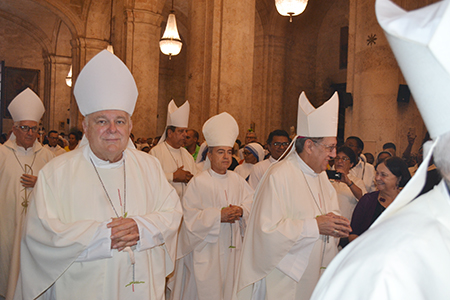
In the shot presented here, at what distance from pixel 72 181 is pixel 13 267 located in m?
2.66

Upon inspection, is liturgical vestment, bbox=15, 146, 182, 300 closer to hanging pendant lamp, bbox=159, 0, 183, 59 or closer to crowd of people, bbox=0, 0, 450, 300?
crowd of people, bbox=0, 0, 450, 300

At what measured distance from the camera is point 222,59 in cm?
834

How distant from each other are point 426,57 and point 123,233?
2.17 meters

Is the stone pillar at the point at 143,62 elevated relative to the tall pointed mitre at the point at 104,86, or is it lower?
elevated

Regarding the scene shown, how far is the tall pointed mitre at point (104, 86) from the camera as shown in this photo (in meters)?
3.02

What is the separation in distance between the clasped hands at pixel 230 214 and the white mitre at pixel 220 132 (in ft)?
2.26

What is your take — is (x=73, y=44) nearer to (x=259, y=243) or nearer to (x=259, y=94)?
(x=259, y=94)

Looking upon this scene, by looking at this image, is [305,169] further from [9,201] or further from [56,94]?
[56,94]

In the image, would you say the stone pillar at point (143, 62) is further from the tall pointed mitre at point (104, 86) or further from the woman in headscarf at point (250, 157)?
the tall pointed mitre at point (104, 86)

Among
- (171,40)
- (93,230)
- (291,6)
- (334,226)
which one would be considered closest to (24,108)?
(93,230)

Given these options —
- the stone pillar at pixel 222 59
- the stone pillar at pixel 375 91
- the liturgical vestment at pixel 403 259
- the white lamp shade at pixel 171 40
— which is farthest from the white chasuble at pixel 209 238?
the white lamp shade at pixel 171 40

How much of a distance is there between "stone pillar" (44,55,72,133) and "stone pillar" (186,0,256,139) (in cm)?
1829

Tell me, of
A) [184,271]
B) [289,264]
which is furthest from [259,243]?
[184,271]

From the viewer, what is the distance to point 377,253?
1.09 metres
